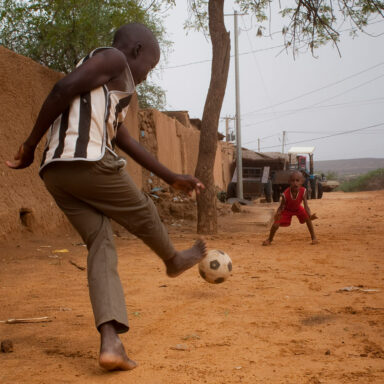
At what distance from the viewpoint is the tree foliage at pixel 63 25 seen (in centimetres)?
950

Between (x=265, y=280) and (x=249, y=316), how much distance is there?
4.05ft

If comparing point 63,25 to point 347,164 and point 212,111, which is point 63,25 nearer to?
point 212,111

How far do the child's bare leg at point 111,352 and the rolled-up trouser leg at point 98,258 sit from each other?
0.04m

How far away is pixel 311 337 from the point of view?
276 cm

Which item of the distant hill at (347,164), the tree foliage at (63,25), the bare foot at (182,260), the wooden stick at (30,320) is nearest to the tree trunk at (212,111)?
the tree foliage at (63,25)

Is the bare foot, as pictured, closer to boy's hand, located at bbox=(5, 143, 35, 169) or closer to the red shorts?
boy's hand, located at bbox=(5, 143, 35, 169)

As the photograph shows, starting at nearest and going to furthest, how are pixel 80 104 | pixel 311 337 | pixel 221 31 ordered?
pixel 80 104
pixel 311 337
pixel 221 31

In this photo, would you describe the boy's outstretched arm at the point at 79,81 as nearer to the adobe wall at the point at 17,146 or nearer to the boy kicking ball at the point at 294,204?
the adobe wall at the point at 17,146

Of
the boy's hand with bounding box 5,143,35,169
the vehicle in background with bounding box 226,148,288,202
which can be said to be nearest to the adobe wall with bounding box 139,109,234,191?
the vehicle in background with bounding box 226,148,288,202

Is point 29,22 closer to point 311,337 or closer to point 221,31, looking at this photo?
point 221,31

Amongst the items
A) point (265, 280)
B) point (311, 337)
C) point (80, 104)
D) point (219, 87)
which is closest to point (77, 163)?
point (80, 104)

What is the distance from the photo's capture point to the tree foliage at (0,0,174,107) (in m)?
9.50

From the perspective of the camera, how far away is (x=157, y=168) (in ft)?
8.54

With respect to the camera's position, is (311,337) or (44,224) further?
(44,224)
